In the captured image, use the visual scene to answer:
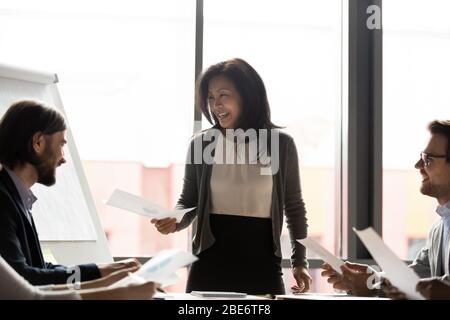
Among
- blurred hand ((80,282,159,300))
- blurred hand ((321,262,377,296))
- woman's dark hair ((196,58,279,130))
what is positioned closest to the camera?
blurred hand ((80,282,159,300))

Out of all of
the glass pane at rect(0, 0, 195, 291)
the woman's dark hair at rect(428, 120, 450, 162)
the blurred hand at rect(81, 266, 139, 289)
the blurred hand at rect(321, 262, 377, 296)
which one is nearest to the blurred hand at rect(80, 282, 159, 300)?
the blurred hand at rect(81, 266, 139, 289)

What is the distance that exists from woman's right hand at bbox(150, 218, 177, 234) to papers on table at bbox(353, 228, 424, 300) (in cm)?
101

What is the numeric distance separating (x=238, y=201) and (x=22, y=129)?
0.85 meters

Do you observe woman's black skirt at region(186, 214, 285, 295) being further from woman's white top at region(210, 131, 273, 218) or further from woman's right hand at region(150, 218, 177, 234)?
woman's right hand at region(150, 218, 177, 234)

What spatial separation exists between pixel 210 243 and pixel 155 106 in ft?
4.39

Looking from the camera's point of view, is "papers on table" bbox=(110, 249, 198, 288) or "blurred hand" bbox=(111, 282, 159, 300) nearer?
"blurred hand" bbox=(111, 282, 159, 300)

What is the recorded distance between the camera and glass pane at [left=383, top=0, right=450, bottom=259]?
12.8 feet

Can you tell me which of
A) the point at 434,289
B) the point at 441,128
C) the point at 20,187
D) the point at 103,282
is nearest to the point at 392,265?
the point at 434,289

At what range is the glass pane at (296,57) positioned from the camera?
12.4 ft

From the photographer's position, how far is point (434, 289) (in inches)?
67.7
